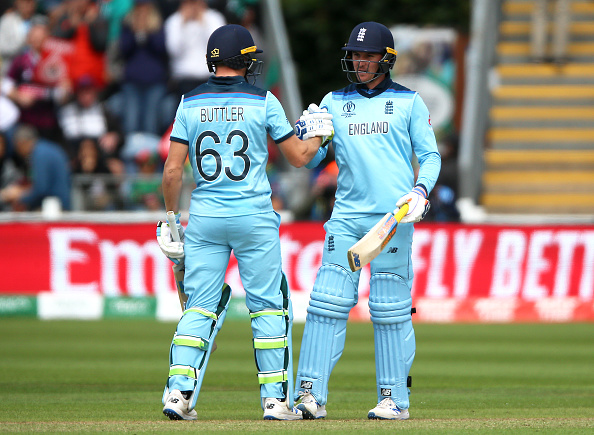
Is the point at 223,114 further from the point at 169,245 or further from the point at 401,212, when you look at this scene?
the point at 401,212

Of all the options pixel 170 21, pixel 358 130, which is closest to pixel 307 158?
pixel 358 130

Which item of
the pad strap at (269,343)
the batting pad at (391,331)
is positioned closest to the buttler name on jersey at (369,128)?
the batting pad at (391,331)

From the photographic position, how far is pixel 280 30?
65.5 feet

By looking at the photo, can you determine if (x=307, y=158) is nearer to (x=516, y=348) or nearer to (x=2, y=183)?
(x=516, y=348)

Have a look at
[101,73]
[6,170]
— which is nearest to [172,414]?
[6,170]

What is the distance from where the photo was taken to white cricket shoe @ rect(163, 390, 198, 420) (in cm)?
606

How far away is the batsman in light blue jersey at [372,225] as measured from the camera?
6457mm

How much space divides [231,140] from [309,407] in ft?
5.24

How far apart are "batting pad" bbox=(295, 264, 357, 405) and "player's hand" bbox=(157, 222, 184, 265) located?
32.4 inches

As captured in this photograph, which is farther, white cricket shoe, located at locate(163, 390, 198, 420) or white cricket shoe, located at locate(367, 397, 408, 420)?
white cricket shoe, located at locate(367, 397, 408, 420)

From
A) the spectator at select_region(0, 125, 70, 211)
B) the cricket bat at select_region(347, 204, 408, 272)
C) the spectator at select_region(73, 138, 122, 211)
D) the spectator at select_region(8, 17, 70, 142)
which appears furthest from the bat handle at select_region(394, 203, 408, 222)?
the spectator at select_region(8, 17, 70, 142)

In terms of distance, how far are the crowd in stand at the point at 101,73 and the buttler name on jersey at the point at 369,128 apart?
1071 centimetres

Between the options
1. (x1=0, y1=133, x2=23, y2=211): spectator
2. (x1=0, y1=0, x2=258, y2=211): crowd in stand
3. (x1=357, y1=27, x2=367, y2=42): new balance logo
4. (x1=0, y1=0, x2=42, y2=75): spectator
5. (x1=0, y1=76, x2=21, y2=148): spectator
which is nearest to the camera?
(x1=357, y1=27, x2=367, y2=42): new balance logo

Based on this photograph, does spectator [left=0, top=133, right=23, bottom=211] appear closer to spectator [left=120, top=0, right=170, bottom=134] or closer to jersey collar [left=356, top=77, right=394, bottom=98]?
spectator [left=120, top=0, right=170, bottom=134]
